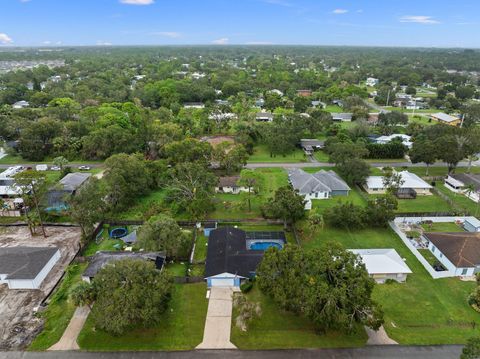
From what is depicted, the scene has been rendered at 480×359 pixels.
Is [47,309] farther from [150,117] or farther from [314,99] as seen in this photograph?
[314,99]

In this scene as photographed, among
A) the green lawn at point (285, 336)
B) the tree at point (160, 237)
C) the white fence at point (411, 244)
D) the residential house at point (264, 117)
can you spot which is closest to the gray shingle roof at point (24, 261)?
the tree at point (160, 237)

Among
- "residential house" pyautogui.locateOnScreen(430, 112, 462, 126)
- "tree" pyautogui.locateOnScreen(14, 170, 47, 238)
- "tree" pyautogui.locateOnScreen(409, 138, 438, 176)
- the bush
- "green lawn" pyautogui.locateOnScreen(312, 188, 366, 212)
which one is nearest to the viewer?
the bush

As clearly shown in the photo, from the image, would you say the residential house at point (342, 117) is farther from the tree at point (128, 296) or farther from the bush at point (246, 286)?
the tree at point (128, 296)

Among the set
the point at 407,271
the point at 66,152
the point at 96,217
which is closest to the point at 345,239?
the point at 407,271

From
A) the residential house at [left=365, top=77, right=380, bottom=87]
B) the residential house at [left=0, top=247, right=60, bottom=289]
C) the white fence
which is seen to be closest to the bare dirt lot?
the residential house at [left=0, top=247, right=60, bottom=289]

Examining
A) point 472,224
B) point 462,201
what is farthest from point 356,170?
point 472,224

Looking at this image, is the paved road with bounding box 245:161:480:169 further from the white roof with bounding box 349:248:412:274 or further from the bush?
the bush
